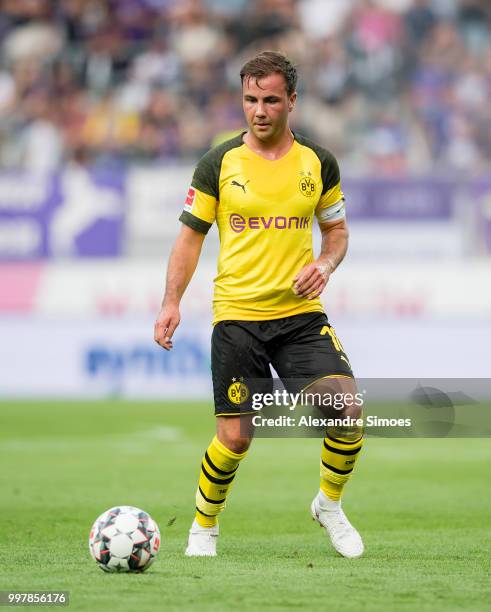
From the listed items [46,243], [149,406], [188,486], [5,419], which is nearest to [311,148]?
[188,486]

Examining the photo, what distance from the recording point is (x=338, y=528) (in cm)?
655

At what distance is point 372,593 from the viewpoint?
523 centimetres

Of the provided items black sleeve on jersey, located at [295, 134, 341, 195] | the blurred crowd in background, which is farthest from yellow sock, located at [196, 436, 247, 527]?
the blurred crowd in background

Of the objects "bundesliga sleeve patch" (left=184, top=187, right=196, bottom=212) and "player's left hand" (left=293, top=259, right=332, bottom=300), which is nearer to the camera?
"player's left hand" (left=293, top=259, right=332, bottom=300)

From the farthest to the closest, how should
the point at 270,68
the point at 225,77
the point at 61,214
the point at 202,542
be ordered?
the point at 225,77
the point at 61,214
the point at 202,542
the point at 270,68

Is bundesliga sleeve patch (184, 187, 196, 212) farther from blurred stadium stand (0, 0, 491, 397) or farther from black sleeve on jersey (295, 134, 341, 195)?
blurred stadium stand (0, 0, 491, 397)

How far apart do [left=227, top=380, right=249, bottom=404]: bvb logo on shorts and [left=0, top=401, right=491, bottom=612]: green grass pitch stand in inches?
30.6

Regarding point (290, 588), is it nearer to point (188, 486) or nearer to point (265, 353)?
point (265, 353)

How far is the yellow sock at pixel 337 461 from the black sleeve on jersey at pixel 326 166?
1.27m

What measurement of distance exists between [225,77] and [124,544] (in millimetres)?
15410

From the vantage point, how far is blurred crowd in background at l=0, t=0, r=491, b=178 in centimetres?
1912

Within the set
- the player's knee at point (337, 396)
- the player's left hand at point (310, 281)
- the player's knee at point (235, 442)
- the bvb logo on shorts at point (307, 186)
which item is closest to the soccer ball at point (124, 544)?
the player's knee at point (235, 442)

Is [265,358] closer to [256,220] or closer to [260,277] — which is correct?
[260,277]

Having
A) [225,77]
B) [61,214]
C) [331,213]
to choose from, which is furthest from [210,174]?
[225,77]
